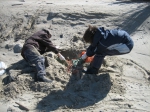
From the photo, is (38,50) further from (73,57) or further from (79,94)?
(79,94)

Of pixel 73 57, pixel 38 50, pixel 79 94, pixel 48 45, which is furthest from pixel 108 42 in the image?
pixel 38 50

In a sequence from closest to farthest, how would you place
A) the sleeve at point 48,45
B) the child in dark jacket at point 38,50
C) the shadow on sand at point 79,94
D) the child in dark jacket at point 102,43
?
1. the shadow on sand at point 79,94
2. the child in dark jacket at point 102,43
3. the child in dark jacket at point 38,50
4. the sleeve at point 48,45

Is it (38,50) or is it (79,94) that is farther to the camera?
(38,50)

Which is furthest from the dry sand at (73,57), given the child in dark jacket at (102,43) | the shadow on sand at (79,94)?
the child in dark jacket at (102,43)

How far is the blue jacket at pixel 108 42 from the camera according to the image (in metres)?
5.16

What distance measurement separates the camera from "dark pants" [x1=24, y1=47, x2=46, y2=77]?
5.37 m

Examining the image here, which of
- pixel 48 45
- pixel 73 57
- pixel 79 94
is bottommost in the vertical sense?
pixel 79 94

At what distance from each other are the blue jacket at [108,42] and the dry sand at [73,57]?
1.47ft

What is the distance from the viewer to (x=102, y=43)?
5.18m

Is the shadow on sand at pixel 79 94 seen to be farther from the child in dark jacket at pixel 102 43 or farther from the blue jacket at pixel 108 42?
the blue jacket at pixel 108 42

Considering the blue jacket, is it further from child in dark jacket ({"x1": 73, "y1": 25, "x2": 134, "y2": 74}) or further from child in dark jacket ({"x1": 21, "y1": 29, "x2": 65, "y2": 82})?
child in dark jacket ({"x1": 21, "y1": 29, "x2": 65, "y2": 82})

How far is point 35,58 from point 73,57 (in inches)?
35.1

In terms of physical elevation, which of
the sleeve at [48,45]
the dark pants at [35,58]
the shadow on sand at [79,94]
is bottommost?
the shadow on sand at [79,94]

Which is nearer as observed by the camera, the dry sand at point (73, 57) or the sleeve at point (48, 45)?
the dry sand at point (73, 57)
